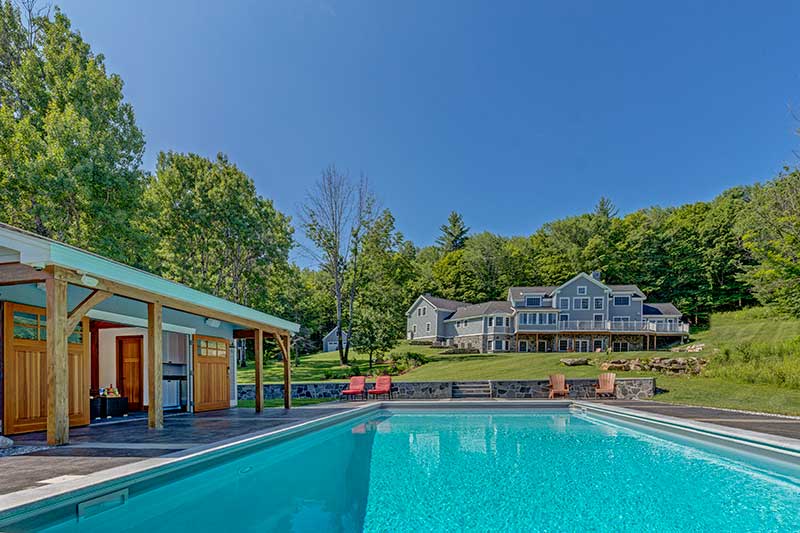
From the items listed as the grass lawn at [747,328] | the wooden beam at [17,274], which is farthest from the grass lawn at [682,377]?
the wooden beam at [17,274]

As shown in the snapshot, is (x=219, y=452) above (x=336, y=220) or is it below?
below

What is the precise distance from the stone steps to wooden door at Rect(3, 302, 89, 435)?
12.1 metres

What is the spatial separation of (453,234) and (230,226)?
A: 1637 inches

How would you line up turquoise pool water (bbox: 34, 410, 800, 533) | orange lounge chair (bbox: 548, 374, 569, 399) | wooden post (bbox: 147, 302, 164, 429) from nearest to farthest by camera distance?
turquoise pool water (bbox: 34, 410, 800, 533) < wooden post (bbox: 147, 302, 164, 429) < orange lounge chair (bbox: 548, 374, 569, 399)

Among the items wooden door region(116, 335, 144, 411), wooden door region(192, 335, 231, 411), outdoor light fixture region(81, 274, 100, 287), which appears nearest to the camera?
outdoor light fixture region(81, 274, 100, 287)

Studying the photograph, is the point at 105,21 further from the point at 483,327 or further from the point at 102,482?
the point at 483,327

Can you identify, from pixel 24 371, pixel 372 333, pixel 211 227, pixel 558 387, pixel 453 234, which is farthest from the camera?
pixel 453 234

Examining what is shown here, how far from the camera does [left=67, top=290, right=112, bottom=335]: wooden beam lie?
615cm

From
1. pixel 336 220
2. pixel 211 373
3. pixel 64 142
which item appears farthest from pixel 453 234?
pixel 211 373

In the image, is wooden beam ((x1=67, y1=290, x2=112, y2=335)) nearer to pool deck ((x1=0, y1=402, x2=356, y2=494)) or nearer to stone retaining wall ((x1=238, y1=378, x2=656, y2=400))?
pool deck ((x1=0, y1=402, x2=356, y2=494))

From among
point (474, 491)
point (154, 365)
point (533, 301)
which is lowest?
point (474, 491)

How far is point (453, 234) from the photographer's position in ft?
203

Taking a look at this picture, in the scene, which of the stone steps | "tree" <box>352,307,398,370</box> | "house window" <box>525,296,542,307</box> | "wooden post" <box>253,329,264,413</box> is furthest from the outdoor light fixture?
"house window" <box>525,296,542,307</box>

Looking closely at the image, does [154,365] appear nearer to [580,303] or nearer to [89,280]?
[89,280]
